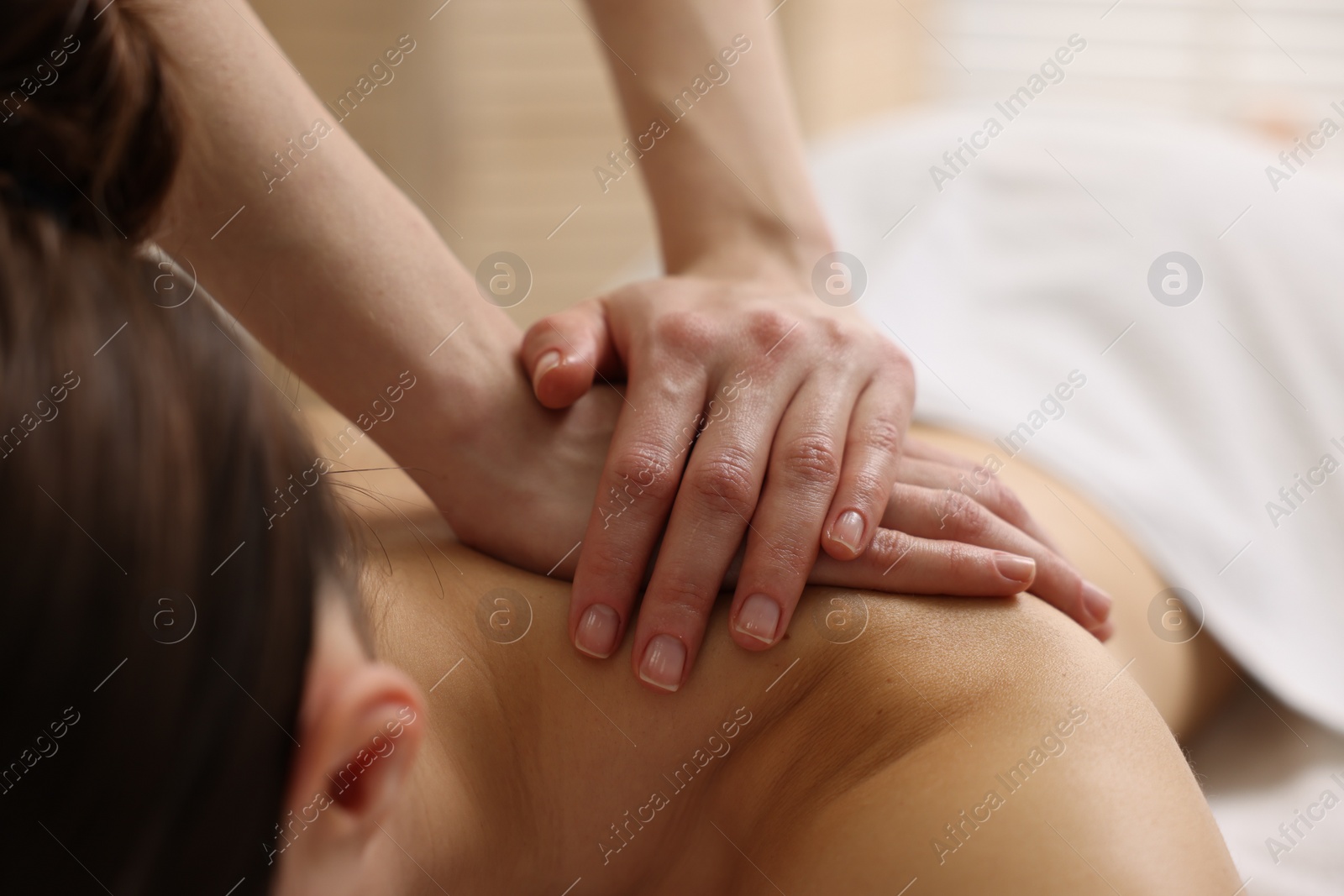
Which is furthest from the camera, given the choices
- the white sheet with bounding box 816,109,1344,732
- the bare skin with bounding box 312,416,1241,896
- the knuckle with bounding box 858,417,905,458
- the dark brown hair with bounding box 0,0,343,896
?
the white sheet with bounding box 816,109,1344,732

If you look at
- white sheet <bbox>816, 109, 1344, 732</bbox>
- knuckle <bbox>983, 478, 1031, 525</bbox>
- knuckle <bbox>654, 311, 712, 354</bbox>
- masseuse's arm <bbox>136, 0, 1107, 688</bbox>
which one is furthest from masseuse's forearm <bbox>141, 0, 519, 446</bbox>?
white sheet <bbox>816, 109, 1344, 732</bbox>

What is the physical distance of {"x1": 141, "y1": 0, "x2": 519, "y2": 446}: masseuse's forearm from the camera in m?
0.63

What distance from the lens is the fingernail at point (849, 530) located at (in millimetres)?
638

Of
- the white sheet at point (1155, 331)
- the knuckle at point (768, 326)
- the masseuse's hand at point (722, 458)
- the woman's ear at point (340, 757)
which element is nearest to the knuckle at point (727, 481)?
the masseuse's hand at point (722, 458)

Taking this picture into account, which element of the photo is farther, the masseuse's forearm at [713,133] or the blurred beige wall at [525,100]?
the blurred beige wall at [525,100]

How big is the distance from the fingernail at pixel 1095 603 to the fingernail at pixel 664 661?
0.98 feet

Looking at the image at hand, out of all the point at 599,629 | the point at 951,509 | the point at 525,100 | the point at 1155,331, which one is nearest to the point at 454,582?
the point at 599,629

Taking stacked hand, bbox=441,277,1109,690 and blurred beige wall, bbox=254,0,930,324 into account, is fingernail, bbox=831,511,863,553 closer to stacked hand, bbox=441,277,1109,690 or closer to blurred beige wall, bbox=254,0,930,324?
stacked hand, bbox=441,277,1109,690

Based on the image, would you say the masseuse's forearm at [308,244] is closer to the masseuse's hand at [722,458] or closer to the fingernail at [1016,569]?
the masseuse's hand at [722,458]

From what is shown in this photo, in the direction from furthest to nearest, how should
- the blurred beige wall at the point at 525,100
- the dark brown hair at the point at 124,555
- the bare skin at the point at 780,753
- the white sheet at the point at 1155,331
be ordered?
the blurred beige wall at the point at 525,100 → the white sheet at the point at 1155,331 → the bare skin at the point at 780,753 → the dark brown hair at the point at 124,555

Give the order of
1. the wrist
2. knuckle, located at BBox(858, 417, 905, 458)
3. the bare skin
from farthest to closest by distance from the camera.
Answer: the wrist → knuckle, located at BBox(858, 417, 905, 458) → the bare skin

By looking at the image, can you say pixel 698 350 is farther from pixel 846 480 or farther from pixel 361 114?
pixel 361 114

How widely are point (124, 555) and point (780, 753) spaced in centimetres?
40

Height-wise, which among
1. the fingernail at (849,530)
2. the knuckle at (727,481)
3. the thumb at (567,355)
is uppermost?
the thumb at (567,355)
